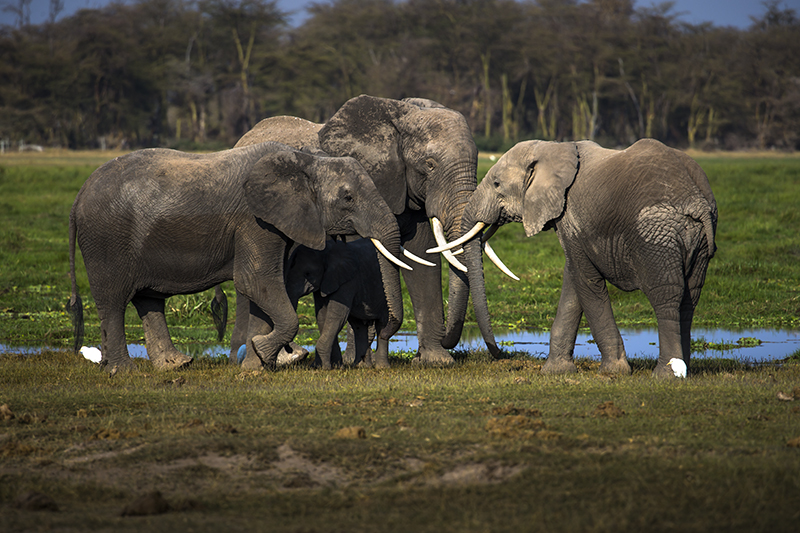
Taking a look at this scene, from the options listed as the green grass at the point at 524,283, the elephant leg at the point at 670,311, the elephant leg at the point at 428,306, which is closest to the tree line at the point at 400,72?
the green grass at the point at 524,283

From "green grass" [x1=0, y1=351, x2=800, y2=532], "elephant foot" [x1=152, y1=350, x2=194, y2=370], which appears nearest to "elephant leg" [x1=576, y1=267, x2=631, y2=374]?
"green grass" [x1=0, y1=351, x2=800, y2=532]

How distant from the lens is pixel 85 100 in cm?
6469

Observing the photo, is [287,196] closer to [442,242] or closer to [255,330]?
[255,330]

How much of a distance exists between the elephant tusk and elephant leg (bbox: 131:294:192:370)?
2632 mm

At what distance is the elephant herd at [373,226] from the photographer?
8281mm

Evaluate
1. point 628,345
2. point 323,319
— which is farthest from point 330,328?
point 628,345

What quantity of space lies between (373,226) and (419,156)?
114 cm

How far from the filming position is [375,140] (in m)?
10.1

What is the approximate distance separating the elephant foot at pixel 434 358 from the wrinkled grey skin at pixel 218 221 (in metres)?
1.54

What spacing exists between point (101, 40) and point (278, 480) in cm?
6415

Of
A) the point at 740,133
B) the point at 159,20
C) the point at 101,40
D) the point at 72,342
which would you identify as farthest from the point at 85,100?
the point at 72,342

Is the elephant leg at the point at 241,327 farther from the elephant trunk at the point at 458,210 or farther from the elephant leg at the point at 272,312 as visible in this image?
the elephant trunk at the point at 458,210

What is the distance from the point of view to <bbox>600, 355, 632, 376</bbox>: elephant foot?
8.83 meters

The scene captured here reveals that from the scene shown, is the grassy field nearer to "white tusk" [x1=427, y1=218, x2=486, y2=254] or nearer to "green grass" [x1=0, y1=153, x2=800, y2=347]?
"white tusk" [x1=427, y1=218, x2=486, y2=254]
